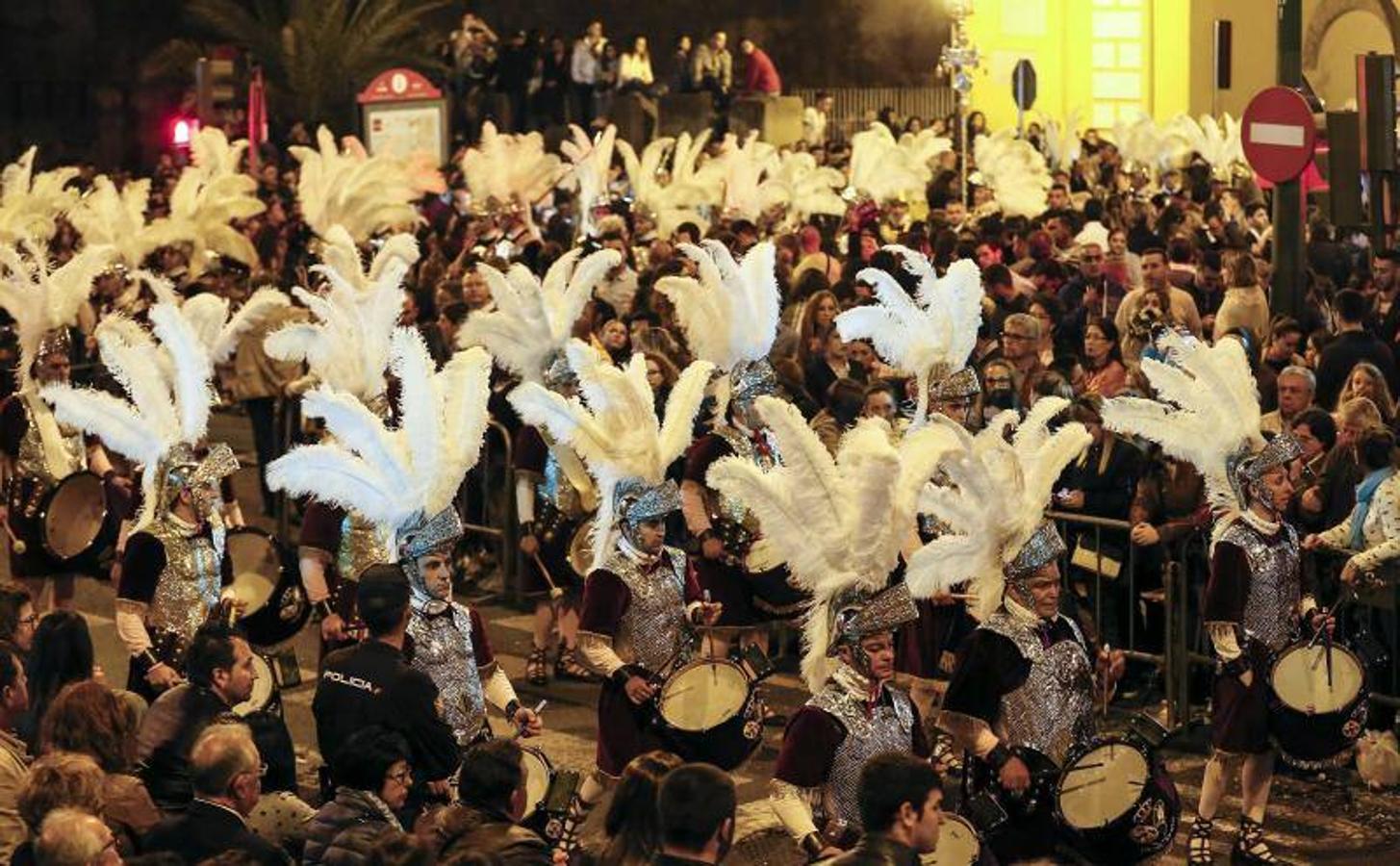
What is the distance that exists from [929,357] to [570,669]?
2908 mm

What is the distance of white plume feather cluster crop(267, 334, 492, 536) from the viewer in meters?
10.6

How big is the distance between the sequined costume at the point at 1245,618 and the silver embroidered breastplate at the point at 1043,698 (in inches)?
61.7

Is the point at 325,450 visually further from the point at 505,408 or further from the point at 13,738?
the point at 505,408

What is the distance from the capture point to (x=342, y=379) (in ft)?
44.6

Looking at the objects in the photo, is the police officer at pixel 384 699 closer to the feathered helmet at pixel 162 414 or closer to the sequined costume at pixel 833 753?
the sequined costume at pixel 833 753

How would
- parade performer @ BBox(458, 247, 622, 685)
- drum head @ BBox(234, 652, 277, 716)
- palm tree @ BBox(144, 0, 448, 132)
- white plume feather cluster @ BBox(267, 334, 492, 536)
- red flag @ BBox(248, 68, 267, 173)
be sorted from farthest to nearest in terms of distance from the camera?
palm tree @ BBox(144, 0, 448, 132), red flag @ BBox(248, 68, 267, 173), parade performer @ BBox(458, 247, 622, 685), drum head @ BBox(234, 652, 277, 716), white plume feather cluster @ BBox(267, 334, 492, 536)

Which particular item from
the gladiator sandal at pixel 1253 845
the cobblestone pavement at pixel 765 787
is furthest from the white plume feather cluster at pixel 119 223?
the gladiator sandal at pixel 1253 845

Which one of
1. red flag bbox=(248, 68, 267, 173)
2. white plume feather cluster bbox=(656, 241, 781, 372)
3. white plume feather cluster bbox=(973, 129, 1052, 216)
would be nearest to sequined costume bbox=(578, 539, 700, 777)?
white plume feather cluster bbox=(656, 241, 781, 372)

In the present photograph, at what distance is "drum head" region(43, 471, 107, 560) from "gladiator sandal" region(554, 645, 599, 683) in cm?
261

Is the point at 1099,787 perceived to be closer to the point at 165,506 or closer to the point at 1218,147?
the point at 165,506

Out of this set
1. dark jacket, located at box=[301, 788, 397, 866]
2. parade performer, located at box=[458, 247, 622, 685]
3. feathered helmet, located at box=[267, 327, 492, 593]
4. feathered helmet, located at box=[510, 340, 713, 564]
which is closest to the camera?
dark jacket, located at box=[301, 788, 397, 866]

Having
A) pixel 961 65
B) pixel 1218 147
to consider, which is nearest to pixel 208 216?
pixel 961 65

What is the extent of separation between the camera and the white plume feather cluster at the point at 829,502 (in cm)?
930

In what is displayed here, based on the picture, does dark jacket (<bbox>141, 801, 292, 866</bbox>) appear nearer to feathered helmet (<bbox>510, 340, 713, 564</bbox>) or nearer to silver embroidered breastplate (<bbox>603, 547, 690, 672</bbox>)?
silver embroidered breastplate (<bbox>603, 547, 690, 672</bbox>)
